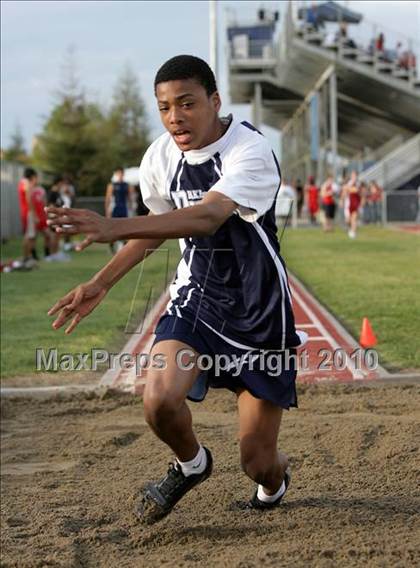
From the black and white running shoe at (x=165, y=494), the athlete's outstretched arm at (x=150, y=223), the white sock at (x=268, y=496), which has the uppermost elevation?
the athlete's outstretched arm at (x=150, y=223)

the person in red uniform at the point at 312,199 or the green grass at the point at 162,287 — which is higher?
the green grass at the point at 162,287

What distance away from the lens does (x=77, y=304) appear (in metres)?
4.02

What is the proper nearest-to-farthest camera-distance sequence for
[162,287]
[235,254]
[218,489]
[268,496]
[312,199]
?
[235,254] → [268,496] → [218,489] → [162,287] → [312,199]

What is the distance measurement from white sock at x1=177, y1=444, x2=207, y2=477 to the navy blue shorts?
0.92 ft

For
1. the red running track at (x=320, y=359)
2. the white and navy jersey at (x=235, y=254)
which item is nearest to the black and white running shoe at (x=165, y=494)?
the white and navy jersey at (x=235, y=254)

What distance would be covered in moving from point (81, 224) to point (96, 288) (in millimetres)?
1027

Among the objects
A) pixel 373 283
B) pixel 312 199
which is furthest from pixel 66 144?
pixel 373 283

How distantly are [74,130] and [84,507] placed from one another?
187 ft

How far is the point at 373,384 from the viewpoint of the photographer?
731 centimetres

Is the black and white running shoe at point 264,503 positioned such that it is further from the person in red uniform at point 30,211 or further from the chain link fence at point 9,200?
the chain link fence at point 9,200

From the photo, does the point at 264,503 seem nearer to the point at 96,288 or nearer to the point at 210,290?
the point at 210,290

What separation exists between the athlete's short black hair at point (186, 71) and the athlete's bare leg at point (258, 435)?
139 centimetres

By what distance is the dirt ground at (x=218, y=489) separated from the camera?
12.6 ft

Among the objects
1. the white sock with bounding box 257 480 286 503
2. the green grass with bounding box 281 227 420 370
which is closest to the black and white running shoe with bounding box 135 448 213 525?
the white sock with bounding box 257 480 286 503
